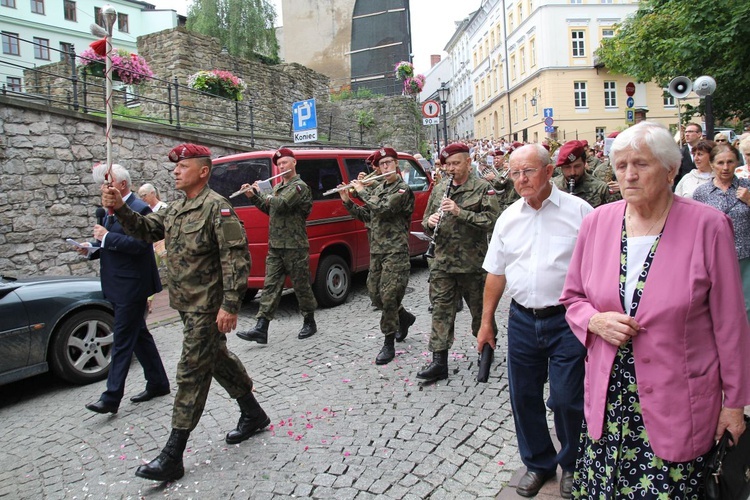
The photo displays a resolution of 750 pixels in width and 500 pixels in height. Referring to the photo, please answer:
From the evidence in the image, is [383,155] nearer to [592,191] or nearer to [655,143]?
[592,191]

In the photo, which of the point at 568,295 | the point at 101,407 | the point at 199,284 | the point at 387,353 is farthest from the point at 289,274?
the point at 568,295

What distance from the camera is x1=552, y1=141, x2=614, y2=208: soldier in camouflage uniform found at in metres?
5.28

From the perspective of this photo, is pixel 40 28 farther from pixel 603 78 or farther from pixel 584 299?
pixel 584 299

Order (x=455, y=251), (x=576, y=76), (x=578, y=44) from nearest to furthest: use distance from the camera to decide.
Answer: (x=455, y=251)
(x=576, y=76)
(x=578, y=44)

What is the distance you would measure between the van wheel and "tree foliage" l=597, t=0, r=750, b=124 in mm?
12935

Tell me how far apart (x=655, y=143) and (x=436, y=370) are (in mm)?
3131

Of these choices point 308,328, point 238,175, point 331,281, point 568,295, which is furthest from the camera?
point 331,281

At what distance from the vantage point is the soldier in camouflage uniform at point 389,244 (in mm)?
5566

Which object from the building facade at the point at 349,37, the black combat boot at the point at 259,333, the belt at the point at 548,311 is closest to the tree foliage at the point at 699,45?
the building facade at the point at 349,37

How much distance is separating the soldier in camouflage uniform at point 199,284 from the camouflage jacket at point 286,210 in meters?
2.55

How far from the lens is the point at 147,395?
16.0 feet

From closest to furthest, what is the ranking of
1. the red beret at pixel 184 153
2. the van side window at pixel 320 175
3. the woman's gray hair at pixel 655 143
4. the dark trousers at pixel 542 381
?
the woman's gray hair at pixel 655 143, the dark trousers at pixel 542 381, the red beret at pixel 184 153, the van side window at pixel 320 175

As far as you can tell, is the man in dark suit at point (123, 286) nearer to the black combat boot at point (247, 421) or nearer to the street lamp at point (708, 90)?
the black combat boot at point (247, 421)

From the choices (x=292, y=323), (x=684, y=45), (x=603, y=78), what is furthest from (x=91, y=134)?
(x=603, y=78)
